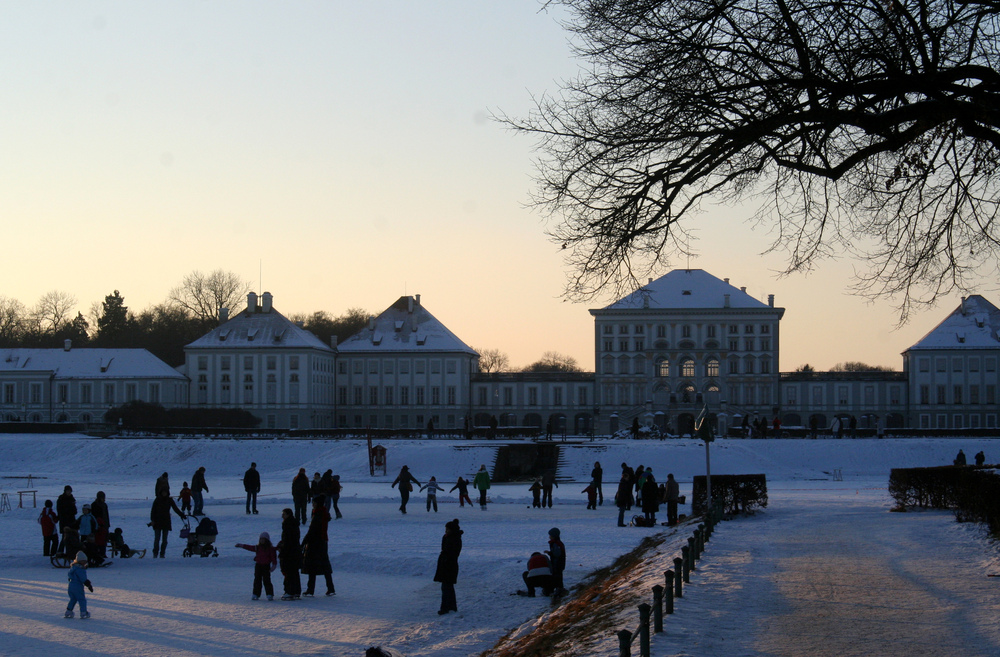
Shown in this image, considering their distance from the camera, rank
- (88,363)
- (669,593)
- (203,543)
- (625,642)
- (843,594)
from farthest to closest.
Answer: (88,363), (203,543), (843,594), (669,593), (625,642)

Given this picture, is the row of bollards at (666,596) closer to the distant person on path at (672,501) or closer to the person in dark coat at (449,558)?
the person in dark coat at (449,558)

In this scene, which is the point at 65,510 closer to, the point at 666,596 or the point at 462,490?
the point at 462,490

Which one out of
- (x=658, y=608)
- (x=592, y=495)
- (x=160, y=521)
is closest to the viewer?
(x=658, y=608)

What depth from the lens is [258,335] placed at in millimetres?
85375

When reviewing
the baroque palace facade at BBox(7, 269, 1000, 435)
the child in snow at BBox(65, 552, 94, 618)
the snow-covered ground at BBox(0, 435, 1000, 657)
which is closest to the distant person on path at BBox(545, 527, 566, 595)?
the snow-covered ground at BBox(0, 435, 1000, 657)

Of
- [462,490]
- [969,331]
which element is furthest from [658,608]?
[969,331]

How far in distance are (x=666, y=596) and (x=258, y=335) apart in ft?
255

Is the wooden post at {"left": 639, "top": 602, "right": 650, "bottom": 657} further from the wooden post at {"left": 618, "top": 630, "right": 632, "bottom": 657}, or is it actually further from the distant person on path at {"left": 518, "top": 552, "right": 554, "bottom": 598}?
the distant person on path at {"left": 518, "top": 552, "right": 554, "bottom": 598}

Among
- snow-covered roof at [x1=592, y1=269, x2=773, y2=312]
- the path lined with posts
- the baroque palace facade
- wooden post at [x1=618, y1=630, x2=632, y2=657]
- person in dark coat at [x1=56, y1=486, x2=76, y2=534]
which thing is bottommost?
the path lined with posts

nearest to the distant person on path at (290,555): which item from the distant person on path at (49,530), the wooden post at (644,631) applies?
the distant person on path at (49,530)

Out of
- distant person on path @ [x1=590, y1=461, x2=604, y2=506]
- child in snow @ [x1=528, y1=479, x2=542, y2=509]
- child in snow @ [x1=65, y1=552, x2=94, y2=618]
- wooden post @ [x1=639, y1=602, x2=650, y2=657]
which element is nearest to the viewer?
wooden post @ [x1=639, y1=602, x2=650, y2=657]

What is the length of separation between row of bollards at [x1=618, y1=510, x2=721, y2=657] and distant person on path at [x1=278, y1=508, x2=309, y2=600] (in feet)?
16.4

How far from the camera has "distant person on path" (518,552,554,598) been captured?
47.4ft

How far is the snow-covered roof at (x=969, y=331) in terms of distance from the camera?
274 ft
